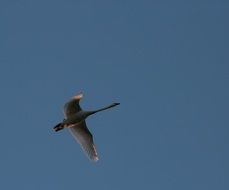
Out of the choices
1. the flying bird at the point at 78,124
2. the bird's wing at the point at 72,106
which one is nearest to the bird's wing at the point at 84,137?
the flying bird at the point at 78,124

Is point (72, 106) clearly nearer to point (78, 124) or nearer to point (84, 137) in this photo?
point (78, 124)

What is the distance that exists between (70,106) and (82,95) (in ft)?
2.78

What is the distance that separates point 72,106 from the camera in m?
45.0

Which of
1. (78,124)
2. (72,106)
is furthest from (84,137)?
(72,106)

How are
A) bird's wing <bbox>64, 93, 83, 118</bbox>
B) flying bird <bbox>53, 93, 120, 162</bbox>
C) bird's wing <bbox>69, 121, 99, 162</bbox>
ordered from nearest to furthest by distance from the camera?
bird's wing <bbox>64, 93, 83, 118</bbox> < flying bird <bbox>53, 93, 120, 162</bbox> < bird's wing <bbox>69, 121, 99, 162</bbox>

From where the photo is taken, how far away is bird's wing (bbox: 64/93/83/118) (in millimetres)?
44812

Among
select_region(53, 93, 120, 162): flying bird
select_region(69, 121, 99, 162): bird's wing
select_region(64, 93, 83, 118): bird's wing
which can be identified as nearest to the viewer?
select_region(64, 93, 83, 118): bird's wing

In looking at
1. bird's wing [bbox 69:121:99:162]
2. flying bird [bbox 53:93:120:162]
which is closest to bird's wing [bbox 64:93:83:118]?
flying bird [bbox 53:93:120:162]

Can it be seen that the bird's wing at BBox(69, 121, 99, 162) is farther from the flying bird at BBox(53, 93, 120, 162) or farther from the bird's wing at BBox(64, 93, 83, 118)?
the bird's wing at BBox(64, 93, 83, 118)

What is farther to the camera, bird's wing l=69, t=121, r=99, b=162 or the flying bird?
bird's wing l=69, t=121, r=99, b=162

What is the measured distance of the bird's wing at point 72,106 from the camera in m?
44.8

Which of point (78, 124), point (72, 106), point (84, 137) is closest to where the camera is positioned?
point (72, 106)

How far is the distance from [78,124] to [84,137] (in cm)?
82

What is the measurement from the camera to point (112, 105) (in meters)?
46.4
